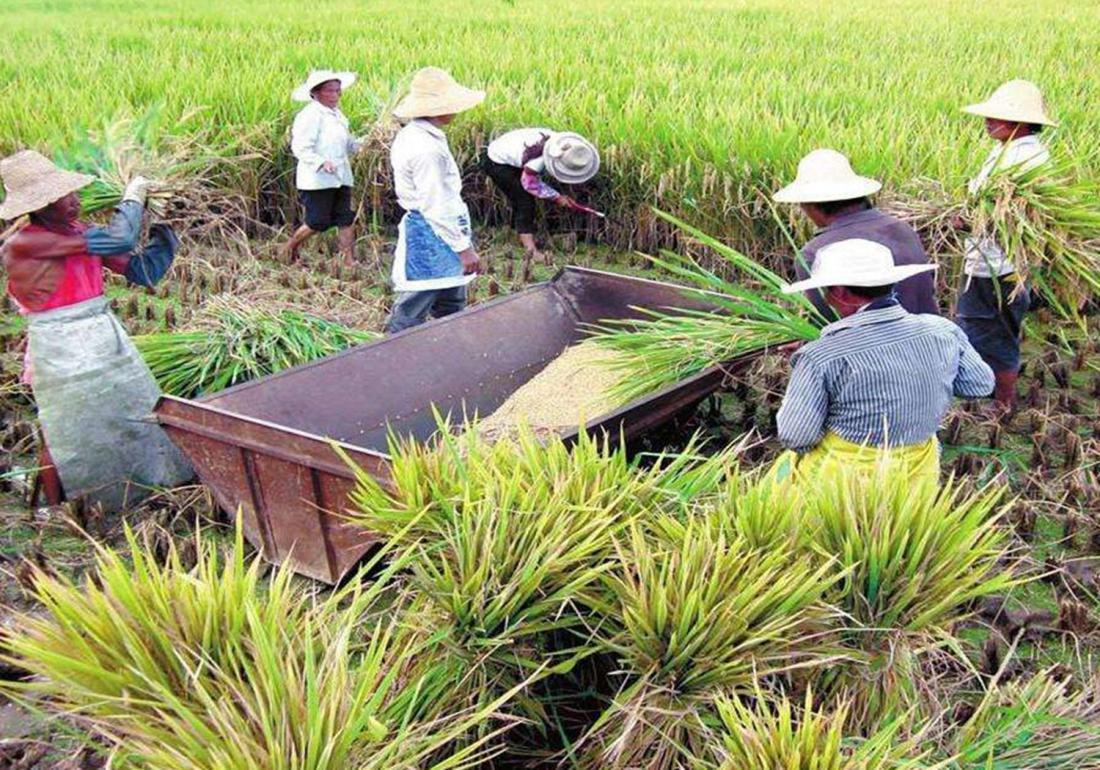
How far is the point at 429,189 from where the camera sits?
510cm

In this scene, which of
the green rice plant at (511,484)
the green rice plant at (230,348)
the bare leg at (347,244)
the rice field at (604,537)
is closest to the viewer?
the rice field at (604,537)

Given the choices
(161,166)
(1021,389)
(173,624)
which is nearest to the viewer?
(173,624)

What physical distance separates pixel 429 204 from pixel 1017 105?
255 centimetres

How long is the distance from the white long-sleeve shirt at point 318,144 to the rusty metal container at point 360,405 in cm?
228

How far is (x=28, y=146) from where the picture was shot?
7426mm

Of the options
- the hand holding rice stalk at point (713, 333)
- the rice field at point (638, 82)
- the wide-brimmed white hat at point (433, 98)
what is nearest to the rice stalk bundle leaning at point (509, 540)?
the hand holding rice stalk at point (713, 333)

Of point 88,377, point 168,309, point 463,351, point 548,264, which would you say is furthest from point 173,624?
point 548,264

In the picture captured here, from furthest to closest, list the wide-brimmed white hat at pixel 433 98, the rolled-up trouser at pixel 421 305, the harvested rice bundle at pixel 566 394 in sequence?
the rolled-up trouser at pixel 421 305 → the wide-brimmed white hat at pixel 433 98 → the harvested rice bundle at pixel 566 394

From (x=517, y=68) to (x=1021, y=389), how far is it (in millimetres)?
5852

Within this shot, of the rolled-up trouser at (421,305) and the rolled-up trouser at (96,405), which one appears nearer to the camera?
the rolled-up trouser at (96,405)

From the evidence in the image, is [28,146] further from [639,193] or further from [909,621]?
[909,621]

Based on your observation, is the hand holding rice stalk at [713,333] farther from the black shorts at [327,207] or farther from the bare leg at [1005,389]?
the black shorts at [327,207]

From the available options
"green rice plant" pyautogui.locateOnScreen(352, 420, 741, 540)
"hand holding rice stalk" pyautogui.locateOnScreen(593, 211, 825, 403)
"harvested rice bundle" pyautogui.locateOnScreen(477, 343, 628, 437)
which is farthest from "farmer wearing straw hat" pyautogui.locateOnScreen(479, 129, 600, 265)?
"green rice plant" pyautogui.locateOnScreen(352, 420, 741, 540)

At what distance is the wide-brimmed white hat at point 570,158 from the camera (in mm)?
6969
